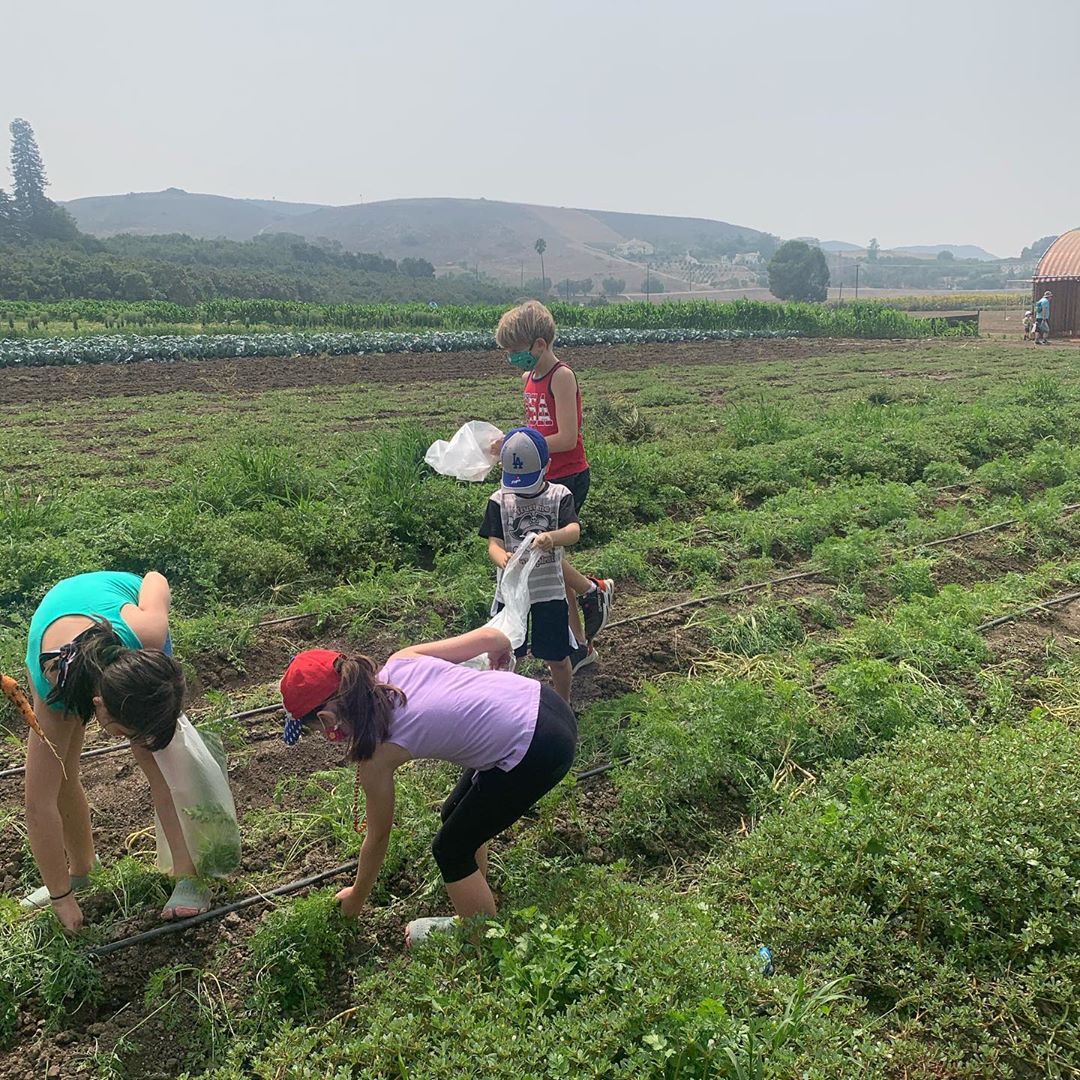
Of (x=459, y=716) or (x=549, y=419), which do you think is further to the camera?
(x=549, y=419)

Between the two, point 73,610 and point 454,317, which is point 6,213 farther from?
point 73,610

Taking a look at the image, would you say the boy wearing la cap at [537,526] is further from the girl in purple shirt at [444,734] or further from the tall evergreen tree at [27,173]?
the tall evergreen tree at [27,173]

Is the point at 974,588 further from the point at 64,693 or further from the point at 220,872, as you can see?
the point at 64,693

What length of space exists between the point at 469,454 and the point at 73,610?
208cm

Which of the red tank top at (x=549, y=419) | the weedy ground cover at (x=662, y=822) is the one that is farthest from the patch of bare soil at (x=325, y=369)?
the red tank top at (x=549, y=419)

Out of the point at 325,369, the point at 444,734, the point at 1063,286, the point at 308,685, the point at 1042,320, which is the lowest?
the point at 444,734

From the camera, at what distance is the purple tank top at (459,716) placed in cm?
266

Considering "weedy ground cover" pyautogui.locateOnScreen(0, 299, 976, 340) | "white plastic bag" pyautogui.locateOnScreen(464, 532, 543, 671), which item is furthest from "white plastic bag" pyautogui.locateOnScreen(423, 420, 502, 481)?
"weedy ground cover" pyautogui.locateOnScreen(0, 299, 976, 340)

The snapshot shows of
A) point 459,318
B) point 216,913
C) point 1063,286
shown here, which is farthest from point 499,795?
point 459,318

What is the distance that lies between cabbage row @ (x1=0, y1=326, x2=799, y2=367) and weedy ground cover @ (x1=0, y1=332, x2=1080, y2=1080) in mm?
17696

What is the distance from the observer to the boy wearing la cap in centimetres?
379

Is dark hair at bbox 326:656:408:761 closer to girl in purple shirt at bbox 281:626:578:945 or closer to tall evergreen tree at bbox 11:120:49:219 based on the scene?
girl in purple shirt at bbox 281:626:578:945

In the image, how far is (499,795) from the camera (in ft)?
9.10

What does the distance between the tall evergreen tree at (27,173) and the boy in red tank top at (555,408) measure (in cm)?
9288
